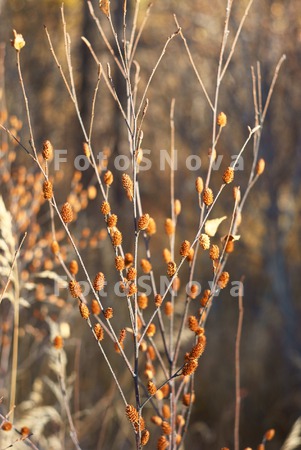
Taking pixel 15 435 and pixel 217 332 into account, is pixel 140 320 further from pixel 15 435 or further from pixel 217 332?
pixel 217 332

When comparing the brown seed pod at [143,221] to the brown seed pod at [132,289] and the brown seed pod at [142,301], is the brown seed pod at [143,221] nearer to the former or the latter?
the brown seed pod at [132,289]

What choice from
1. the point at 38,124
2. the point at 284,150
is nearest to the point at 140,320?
the point at 284,150

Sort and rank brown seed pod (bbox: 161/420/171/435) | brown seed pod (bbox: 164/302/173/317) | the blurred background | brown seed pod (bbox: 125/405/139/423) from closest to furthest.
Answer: brown seed pod (bbox: 125/405/139/423), brown seed pod (bbox: 161/420/171/435), brown seed pod (bbox: 164/302/173/317), the blurred background

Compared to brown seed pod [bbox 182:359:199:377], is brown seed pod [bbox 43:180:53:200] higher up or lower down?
higher up

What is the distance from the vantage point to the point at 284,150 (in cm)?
434

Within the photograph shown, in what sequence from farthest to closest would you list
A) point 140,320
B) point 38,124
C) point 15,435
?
point 38,124 < point 15,435 < point 140,320

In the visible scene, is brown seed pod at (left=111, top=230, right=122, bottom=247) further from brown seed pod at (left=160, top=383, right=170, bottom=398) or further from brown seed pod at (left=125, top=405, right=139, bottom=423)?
brown seed pod at (left=160, top=383, right=170, bottom=398)

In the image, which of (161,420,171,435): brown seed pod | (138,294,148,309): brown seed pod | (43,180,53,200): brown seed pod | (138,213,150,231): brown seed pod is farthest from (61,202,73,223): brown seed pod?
(161,420,171,435): brown seed pod

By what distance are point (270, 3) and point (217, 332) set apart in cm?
243

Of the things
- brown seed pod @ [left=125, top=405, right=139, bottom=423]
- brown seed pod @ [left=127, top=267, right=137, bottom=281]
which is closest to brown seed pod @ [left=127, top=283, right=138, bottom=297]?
brown seed pod @ [left=127, top=267, right=137, bottom=281]

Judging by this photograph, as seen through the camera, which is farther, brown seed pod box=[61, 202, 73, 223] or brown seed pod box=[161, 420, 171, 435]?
brown seed pod box=[161, 420, 171, 435]

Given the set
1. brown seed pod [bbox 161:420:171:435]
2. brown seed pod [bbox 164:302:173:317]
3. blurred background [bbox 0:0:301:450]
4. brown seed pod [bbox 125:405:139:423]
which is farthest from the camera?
blurred background [bbox 0:0:301:450]

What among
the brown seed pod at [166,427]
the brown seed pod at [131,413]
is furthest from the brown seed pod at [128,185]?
the brown seed pod at [166,427]

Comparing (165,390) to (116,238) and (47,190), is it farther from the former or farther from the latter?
(47,190)
